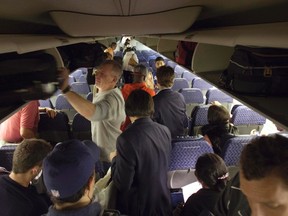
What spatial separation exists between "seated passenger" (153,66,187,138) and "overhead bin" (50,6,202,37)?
181cm

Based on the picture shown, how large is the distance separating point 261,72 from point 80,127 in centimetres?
314

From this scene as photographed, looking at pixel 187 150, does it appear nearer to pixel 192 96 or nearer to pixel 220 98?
pixel 192 96

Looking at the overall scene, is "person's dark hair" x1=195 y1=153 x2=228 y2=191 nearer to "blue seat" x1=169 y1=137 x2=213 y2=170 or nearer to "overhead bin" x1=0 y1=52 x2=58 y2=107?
"blue seat" x1=169 y1=137 x2=213 y2=170

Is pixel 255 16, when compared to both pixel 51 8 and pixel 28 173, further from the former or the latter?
pixel 28 173

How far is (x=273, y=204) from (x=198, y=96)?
4.21 meters

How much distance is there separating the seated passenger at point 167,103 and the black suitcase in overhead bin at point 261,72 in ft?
6.55

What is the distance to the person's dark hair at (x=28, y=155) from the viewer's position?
2061mm

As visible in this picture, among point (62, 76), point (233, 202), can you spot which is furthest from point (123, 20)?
point (233, 202)

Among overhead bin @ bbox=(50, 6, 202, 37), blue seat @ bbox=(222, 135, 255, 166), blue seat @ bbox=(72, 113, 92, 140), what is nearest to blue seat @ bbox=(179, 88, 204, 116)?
blue seat @ bbox=(72, 113, 92, 140)

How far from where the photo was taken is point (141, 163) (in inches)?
94.0

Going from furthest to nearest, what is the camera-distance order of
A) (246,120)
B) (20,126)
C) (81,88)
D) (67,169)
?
(81,88), (246,120), (20,126), (67,169)

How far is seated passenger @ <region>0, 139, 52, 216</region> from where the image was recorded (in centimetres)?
191

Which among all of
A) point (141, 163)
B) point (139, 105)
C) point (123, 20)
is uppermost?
point (123, 20)

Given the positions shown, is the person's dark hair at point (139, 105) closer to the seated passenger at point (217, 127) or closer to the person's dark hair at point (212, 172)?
the person's dark hair at point (212, 172)
